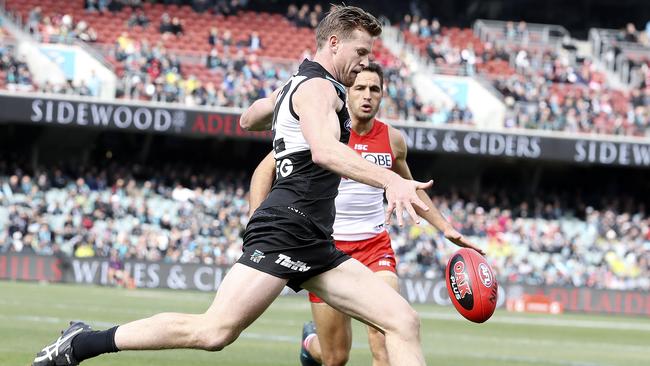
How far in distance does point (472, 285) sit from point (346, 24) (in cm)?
196

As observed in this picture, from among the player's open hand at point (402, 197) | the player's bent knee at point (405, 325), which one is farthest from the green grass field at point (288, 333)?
the player's open hand at point (402, 197)

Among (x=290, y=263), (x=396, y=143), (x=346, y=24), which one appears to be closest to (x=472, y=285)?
(x=290, y=263)

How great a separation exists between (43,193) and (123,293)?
24.5 ft

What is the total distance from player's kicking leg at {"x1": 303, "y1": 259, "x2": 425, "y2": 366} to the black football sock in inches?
45.5

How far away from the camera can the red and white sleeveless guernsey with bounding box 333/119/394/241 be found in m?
9.48

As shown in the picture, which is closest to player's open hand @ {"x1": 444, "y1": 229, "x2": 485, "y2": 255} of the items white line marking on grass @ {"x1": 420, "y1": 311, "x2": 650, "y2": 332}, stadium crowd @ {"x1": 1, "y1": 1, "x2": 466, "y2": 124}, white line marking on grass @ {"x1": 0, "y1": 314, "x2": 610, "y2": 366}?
white line marking on grass @ {"x1": 0, "y1": 314, "x2": 610, "y2": 366}

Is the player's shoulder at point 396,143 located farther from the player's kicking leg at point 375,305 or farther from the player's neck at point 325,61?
the player's neck at point 325,61

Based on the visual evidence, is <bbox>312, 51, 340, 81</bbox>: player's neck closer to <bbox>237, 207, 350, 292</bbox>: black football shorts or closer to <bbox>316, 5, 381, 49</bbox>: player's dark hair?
<bbox>316, 5, 381, 49</bbox>: player's dark hair

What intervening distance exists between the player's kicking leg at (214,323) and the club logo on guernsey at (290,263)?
0.09 metres

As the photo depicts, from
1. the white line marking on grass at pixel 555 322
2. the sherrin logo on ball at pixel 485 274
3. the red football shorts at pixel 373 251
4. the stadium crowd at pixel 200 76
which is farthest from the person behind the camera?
the stadium crowd at pixel 200 76

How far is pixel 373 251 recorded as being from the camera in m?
9.40

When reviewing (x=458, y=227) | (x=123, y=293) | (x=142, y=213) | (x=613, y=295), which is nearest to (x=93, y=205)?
(x=142, y=213)

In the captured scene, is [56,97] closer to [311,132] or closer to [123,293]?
[123,293]

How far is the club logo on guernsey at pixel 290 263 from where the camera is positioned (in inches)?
269
